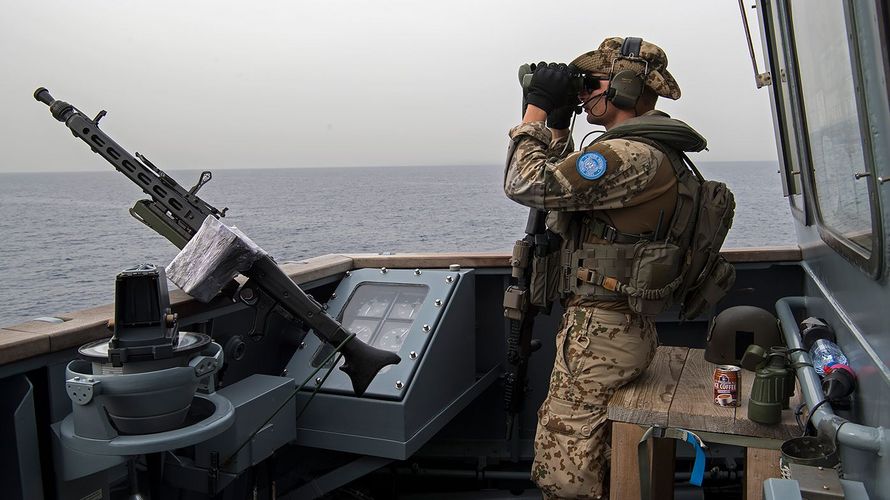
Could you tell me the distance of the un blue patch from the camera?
2.43 m

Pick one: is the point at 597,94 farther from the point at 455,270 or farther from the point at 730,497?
the point at 730,497

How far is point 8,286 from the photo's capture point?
11.7 metres

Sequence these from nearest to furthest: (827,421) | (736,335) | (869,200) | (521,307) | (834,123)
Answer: (869,200) → (827,421) → (834,123) → (736,335) → (521,307)

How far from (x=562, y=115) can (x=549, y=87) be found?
18 cm

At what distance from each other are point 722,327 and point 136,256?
45.1ft

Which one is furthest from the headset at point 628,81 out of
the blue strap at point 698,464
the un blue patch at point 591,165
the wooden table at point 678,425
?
the blue strap at point 698,464

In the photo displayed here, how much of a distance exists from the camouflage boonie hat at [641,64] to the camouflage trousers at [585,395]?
821 mm

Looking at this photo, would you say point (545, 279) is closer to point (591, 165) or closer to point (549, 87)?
point (591, 165)

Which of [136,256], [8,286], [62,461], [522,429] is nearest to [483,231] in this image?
[136,256]

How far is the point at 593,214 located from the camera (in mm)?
2656

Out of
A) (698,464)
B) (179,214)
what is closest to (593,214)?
(698,464)

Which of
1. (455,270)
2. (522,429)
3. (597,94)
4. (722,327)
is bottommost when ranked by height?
(522,429)

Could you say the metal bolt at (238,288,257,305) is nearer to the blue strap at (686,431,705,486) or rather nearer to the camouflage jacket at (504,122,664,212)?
the camouflage jacket at (504,122,664,212)

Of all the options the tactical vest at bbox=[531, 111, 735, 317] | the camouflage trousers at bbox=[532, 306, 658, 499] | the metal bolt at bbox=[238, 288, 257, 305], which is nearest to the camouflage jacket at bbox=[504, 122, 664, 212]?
the tactical vest at bbox=[531, 111, 735, 317]
